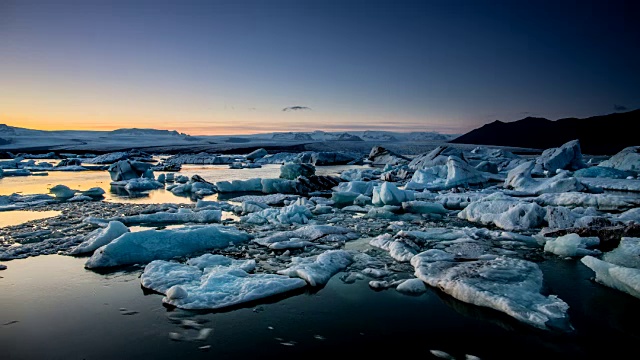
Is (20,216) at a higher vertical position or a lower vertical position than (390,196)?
lower

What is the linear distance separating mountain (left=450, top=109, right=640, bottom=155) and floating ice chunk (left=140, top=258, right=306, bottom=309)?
4702 centimetres

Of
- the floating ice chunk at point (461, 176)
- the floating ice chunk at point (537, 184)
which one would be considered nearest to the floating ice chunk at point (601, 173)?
the floating ice chunk at point (537, 184)

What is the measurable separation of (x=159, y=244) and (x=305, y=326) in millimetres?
2796

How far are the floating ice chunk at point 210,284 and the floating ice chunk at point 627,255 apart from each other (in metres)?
3.58

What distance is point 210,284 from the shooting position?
3.73 metres

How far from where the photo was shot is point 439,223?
7277mm

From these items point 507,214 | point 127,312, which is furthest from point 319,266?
point 507,214

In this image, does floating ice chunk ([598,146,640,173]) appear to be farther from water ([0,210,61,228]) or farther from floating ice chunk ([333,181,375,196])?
water ([0,210,61,228])

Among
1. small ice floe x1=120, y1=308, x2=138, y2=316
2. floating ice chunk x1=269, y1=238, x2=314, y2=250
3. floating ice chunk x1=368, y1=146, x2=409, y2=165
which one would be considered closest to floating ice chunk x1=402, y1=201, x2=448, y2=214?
floating ice chunk x1=269, y1=238, x2=314, y2=250

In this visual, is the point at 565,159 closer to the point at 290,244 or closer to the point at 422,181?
the point at 422,181

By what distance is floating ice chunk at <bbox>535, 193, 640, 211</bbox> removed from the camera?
8852mm

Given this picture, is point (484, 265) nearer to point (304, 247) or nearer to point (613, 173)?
point (304, 247)

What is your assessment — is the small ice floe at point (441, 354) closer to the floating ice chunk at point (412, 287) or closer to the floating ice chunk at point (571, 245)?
the floating ice chunk at point (412, 287)

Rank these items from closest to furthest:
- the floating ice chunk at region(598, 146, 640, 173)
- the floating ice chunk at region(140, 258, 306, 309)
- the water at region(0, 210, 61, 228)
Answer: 1. the floating ice chunk at region(140, 258, 306, 309)
2. the water at region(0, 210, 61, 228)
3. the floating ice chunk at region(598, 146, 640, 173)
